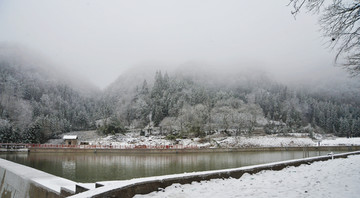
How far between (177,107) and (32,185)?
77984 millimetres

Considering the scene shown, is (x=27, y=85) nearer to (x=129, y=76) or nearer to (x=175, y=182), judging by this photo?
(x=129, y=76)

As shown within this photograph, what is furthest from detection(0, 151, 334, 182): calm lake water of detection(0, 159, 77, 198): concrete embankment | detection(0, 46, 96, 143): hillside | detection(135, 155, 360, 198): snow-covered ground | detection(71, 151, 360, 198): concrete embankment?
detection(0, 46, 96, 143): hillside

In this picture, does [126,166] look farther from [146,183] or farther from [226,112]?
[226,112]

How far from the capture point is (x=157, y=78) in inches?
4291

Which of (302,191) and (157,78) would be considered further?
(157,78)

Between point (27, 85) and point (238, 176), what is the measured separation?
138241mm

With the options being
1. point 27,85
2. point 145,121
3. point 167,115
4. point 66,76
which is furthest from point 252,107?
point 66,76

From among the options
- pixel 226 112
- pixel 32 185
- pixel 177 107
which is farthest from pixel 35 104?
pixel 32 185

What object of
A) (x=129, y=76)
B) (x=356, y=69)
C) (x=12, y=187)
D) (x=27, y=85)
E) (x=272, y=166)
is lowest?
(x=12, y=187)

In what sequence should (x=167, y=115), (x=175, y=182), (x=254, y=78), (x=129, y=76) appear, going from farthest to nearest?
1. (x=129, y=76)
2. (x=254, y=78)
3. (x=167, y=115)
4. (x=175, y=182)

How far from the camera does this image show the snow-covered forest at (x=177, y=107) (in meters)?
69.6

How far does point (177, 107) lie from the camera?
290 feet

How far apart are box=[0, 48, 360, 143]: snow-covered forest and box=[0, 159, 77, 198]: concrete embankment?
49.9 metres

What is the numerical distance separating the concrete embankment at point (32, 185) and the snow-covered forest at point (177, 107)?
49937 mm
